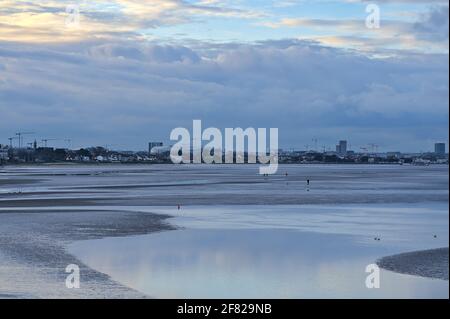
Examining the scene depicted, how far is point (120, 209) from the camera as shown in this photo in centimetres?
3478

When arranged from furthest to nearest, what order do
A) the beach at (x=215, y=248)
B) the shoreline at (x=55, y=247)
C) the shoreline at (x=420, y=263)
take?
the shoreline at (x=420, y=263) < the beach at (x=215, y=248) < the shoreline at (x=55, y=247)

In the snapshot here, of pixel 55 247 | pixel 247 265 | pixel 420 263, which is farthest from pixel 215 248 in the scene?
pixel 420 263

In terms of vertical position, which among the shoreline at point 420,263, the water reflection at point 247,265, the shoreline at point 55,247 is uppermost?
the shoreline at point 55,247

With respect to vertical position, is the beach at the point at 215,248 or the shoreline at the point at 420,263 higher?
the beach at the point at 215,248

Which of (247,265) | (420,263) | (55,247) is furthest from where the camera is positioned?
(55,247)

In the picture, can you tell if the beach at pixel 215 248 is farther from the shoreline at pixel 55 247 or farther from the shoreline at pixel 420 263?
the shoreline at pixel 420 263

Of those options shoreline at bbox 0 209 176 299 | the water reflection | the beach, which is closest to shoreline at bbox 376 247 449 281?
the beach

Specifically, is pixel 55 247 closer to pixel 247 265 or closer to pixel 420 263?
pixel 247 265

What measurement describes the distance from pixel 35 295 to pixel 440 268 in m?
9.41

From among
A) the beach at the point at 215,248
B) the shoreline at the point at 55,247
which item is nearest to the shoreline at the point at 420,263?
the beach at the point at 215,248

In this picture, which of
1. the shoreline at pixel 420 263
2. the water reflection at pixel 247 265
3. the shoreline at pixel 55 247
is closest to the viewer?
the shoreline at pixel 55 247

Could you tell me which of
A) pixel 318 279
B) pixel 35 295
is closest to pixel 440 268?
pixel 318 279

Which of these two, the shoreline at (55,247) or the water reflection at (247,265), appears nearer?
the shoreline at (55,247)

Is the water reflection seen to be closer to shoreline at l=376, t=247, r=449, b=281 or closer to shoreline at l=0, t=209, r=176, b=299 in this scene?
shoreline at l=376, t=247, r=449, b=281
